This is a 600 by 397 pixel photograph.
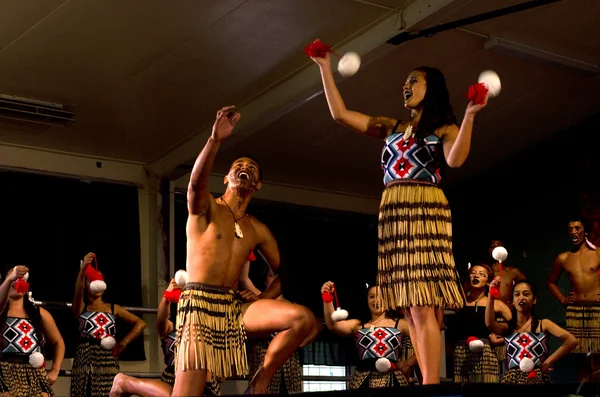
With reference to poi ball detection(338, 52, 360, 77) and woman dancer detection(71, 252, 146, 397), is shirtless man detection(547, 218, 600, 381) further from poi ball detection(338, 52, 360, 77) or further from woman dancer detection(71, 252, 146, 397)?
poi ball detection(338, 52, 360, 77)

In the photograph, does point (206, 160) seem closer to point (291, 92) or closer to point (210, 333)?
point (210, 333)

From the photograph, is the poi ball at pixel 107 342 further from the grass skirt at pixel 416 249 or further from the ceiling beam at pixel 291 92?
the grass skirt at pixel 416 249

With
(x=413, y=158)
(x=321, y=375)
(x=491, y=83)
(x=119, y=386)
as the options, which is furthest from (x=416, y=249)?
(x=321, y=375)

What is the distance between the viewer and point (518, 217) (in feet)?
32.9

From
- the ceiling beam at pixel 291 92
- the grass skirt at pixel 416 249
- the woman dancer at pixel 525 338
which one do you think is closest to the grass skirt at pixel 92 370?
the ceiling beam at pixel 291 92

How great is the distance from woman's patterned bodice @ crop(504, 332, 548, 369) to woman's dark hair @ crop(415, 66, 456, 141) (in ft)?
10.9

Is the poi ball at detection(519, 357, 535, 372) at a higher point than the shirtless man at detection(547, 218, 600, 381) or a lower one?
lower

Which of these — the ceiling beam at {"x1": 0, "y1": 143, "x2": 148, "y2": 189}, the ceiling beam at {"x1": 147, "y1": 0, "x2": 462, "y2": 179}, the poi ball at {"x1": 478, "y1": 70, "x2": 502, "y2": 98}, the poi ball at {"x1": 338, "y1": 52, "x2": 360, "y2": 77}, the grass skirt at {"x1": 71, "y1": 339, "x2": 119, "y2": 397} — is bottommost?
the grass skirt at {"x1": 71, "y1": 339, "x2": 119, "y2": 397}

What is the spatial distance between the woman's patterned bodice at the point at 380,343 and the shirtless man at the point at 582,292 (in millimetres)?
1609

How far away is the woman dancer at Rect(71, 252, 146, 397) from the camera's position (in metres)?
7.19

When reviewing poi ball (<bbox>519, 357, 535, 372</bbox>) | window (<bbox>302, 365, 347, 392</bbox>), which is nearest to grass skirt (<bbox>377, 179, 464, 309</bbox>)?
poi ball (<bbox>519, 357, 535, 372</bbox>)

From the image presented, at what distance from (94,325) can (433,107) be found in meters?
4.05

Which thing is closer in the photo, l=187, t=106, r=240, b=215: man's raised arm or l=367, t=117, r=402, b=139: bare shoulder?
l=187, t=106, r=240, b=215: man's raised arm

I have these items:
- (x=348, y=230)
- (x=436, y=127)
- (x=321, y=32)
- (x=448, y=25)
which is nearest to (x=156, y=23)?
(x=321, y=32)
